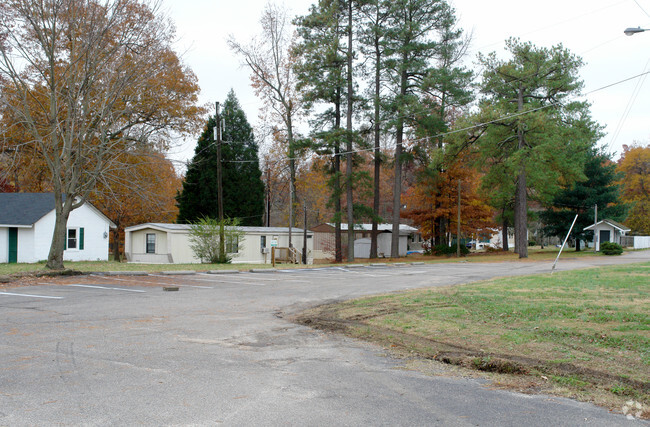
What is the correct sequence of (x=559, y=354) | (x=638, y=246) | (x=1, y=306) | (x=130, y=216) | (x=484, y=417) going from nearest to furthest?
(x=484, y=417) < (x=559, y=354) < (x=1, y=306) < (x=130, y=216) < (x=638, y=246)

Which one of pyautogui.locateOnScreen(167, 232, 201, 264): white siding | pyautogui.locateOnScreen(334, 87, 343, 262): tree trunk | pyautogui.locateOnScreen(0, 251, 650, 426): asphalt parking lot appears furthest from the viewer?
pyautogui.locateOnScreen(334, 87, 343, 262): tree trunk

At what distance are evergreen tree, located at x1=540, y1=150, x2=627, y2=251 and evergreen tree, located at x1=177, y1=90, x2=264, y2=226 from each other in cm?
2993

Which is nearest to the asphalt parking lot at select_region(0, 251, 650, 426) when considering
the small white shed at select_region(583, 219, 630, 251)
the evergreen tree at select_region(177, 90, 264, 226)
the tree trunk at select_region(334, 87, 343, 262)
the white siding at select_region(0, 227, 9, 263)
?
the white siding at select_region(0, 227, 9, 263)

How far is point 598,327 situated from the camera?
8.01 m

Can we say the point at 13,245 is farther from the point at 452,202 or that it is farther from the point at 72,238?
the point at 452,202

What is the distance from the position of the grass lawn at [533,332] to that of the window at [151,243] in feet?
91.2

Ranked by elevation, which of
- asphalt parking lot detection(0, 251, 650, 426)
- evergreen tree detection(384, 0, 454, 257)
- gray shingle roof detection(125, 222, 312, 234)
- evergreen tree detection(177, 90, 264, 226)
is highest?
evergreen tree detection(384, 0, 454, 257)

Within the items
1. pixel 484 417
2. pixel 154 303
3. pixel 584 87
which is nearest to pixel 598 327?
pixel 484 417

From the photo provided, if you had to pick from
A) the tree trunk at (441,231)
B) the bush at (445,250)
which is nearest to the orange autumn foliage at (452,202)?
the tree trunk at (441,231)

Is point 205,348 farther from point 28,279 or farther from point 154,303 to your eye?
point 28,279

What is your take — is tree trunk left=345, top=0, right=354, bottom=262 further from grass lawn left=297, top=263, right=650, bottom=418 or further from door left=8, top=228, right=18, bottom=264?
grass lawn left=297, top=263, right=650, bottom=418

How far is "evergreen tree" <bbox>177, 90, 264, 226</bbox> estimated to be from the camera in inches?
1973

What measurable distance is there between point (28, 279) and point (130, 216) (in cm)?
2746

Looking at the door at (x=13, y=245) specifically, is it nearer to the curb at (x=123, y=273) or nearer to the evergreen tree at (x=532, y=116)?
the curb at (x=123, y=273)
